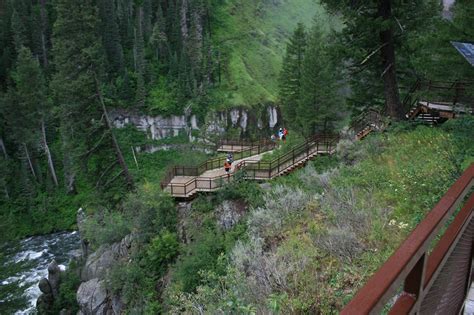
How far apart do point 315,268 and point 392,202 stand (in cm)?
306

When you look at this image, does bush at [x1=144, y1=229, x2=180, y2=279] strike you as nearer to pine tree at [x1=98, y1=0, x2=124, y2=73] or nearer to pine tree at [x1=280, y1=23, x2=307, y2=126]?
pine tree at [x1=280, y1=23, x2=307, y2=126]

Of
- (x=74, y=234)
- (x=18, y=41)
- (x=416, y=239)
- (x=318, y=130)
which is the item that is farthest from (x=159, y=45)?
(x=416, y=239)

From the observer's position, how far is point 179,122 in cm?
6359

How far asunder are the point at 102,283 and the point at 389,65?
18.0 metres

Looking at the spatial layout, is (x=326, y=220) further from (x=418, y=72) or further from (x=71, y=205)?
(x=71, y=205)

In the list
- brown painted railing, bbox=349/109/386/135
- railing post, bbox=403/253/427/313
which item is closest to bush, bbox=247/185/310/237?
railing post, bbox=403/253/427/313

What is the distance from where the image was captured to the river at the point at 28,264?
Result: 19.4m

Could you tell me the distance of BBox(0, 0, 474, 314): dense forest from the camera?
8.28 meters

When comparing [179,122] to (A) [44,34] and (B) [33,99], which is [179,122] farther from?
(A) [44,34]

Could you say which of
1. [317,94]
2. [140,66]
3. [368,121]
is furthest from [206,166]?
[140,66]

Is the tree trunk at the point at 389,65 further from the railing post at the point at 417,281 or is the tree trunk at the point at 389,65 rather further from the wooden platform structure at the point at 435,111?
the railing post at the point at 417,281

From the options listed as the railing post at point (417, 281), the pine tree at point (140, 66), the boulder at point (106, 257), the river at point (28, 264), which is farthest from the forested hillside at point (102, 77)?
the railing post at point (417, 281)

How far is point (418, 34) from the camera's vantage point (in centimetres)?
1580

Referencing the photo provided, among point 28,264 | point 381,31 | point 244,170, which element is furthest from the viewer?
point 28,264
